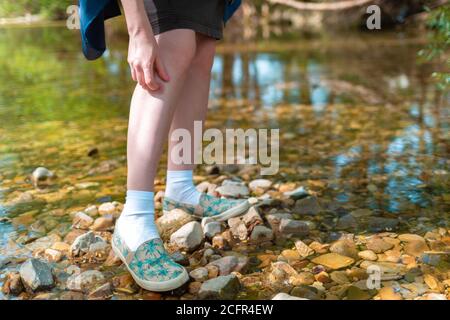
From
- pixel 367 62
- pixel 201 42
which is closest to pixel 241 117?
pixel 201 42

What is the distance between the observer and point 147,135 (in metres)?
1.36

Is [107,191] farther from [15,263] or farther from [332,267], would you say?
[332,267]

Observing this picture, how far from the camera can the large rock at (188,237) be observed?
1.53 meters

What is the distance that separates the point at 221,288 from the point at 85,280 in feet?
1.13

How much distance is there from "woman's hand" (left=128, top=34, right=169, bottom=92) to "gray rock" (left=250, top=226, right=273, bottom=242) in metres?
0.55

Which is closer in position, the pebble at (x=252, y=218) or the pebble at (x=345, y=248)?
the pebble at (x=345, y=248)

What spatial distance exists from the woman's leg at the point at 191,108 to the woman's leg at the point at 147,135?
9.2 inches

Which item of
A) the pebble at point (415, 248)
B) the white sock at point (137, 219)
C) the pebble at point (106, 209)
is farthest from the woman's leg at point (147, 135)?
the pebble at point (415, 248)

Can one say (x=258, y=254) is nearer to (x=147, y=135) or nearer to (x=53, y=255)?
(x=147, y=135)

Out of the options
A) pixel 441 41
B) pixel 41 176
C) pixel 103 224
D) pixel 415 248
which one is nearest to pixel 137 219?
pixel 103 224

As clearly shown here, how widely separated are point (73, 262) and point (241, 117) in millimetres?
1981

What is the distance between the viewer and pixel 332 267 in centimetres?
141

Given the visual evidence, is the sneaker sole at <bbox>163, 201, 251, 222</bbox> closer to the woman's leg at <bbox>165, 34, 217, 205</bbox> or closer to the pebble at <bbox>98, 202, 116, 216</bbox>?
the woman's leg at <bbox>165, 34, 217, 205</bbox>

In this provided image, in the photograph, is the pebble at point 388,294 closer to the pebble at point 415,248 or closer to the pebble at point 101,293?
the pebble at point 415,248
